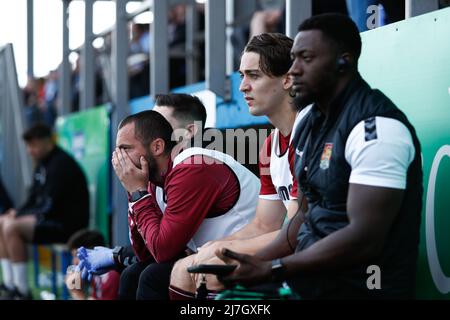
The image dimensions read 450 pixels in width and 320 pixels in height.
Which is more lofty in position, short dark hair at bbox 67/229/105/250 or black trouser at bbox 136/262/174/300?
black trouser at bbox 136/262/174/300

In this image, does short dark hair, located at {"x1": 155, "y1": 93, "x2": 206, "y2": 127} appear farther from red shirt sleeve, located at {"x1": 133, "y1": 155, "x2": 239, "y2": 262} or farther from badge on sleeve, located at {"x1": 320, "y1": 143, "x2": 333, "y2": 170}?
badge on sleeve, located at {"x1": 320, "y1": 143, "x2": 333, "y2": 170}

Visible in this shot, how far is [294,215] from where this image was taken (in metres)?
3.14

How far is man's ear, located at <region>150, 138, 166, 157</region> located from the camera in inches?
162

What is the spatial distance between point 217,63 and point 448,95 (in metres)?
2.47

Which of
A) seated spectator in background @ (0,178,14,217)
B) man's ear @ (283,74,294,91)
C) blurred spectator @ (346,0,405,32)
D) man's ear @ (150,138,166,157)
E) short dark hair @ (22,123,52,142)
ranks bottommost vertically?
seated spectator in background @ (0,178,14,217)

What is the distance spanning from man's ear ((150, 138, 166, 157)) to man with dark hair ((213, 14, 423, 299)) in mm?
1271

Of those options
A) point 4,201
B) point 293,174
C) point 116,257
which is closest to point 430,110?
point 293,174

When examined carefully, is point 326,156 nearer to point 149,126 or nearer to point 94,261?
point 149,126

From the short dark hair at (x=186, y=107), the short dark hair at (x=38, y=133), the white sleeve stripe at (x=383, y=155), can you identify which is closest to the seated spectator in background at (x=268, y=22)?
the short dark hair at (x=38, y=133)

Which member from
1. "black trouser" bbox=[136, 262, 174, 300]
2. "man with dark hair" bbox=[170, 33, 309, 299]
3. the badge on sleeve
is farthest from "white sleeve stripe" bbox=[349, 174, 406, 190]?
"black trouser" bbox=[136, 262, 174, 300]

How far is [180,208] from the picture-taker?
383cm

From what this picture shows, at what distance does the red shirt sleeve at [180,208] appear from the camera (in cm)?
381
